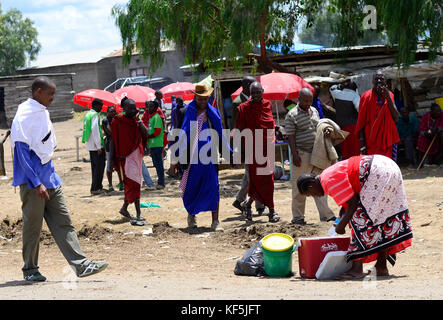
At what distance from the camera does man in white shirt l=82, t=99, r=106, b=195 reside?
43.1 feet

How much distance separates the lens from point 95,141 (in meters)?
13.2

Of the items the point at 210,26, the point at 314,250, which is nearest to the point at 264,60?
the point at 210,26

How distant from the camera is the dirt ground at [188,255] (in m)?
5.41

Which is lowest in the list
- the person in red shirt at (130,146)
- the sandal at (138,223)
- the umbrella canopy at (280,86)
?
the sandal at (138,223)

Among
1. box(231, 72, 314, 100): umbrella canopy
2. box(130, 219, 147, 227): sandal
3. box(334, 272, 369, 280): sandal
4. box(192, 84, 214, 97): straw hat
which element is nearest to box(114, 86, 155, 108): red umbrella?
box(231, 72, 314, 100): umbrella canopy

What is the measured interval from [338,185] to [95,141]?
829 centimetres

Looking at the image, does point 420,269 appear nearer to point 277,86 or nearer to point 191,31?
point 277,86

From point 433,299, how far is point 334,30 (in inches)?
538

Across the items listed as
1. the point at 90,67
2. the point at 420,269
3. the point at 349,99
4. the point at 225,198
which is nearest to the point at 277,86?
the point at 349,99

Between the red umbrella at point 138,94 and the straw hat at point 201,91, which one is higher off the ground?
the straw hat at point 201,91

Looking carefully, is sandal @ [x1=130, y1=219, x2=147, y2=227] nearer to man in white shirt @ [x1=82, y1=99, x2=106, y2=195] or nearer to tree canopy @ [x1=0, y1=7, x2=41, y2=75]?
man in white shirt @ [x1=82, y1=99, x2=106, y2=195]

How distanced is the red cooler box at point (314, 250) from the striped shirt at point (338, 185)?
2.01 ft

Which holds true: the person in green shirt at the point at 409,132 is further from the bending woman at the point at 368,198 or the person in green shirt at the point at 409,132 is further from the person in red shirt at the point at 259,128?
the bending woman at the point at 368,198

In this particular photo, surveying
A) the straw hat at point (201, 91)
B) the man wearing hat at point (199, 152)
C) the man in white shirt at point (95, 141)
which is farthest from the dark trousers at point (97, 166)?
the straw hat at point (201, 91)
